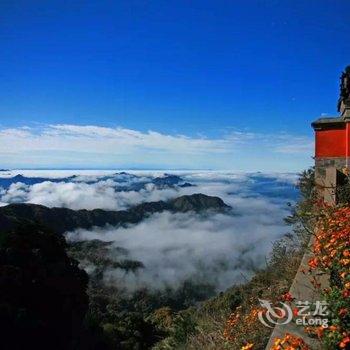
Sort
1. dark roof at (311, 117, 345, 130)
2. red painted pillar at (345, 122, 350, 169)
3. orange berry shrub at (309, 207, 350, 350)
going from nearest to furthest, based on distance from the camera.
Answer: orange berry shrub at (309, 207, 350, 350) < red painted pillar at (345, 122, 350, 169) < dark roof at (311, 117, 345, 130)

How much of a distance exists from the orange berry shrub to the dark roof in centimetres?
369

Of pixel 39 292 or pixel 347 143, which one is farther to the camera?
pixel 39 292

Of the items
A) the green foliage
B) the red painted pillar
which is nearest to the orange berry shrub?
the red painted pillar

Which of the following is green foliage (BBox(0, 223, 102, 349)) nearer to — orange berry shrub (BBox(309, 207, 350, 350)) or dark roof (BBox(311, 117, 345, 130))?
dark roof (BBox(311, 117, 345, 130))

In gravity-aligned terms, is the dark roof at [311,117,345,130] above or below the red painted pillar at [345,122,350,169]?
above

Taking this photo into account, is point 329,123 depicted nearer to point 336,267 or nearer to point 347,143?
point 347,143

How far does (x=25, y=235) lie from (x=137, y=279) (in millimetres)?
104864

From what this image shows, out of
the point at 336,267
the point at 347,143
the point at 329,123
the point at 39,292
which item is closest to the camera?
the point at 336,267

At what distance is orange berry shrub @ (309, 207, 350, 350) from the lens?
349 cm

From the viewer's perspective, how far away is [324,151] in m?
9.89

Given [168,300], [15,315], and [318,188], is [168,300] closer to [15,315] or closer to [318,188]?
[15,315]

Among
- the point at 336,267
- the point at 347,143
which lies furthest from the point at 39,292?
the point at 336,267

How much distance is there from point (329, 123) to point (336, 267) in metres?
6.07

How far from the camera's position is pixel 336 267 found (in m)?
4.46
